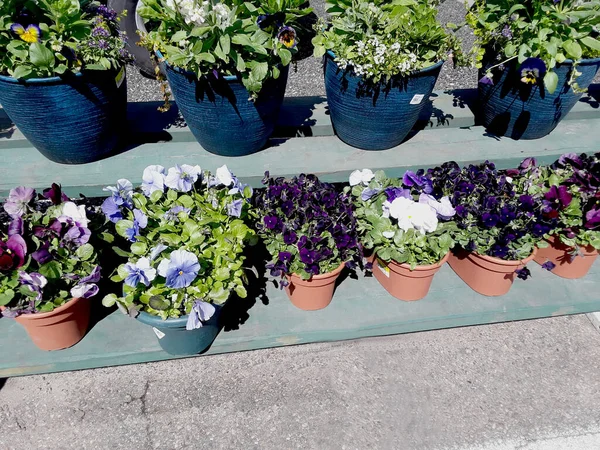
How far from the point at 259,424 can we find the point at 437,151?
1493 millimetres

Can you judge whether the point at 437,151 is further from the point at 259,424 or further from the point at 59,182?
the point at 59,182

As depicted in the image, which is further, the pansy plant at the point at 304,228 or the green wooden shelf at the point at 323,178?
the green wooden shelf at the point at 323,178

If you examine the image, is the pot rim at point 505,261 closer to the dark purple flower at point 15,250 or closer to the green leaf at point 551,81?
the green leaf at point 551,81

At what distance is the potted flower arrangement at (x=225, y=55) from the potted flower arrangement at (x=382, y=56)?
22cm

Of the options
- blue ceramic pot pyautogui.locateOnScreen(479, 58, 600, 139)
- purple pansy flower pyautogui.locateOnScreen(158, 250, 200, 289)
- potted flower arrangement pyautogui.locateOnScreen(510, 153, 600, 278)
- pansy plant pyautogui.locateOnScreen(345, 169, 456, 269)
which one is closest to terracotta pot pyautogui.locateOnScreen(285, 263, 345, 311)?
pansy plant pyautogui.locateOnScreen(345, 169, 456, 269)

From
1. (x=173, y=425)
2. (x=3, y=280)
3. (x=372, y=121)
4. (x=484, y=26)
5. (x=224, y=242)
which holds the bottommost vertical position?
(x=173, y=425)

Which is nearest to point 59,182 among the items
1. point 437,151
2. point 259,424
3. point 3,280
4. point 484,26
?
point 3,280

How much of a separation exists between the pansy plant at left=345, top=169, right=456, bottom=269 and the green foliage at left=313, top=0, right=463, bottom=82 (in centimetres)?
44

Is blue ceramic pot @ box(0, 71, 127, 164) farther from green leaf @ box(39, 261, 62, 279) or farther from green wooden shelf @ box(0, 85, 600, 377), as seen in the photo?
green leaf @ box(39, 261, 62, 279)

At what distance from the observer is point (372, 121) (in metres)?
2.16

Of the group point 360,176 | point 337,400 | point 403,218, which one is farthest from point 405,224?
point 337,400

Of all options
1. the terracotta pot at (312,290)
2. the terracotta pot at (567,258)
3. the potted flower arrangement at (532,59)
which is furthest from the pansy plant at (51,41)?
the terracotta pot at (567,258)

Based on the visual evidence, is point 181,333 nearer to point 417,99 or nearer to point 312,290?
point 312,290

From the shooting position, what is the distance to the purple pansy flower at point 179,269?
159 cm
